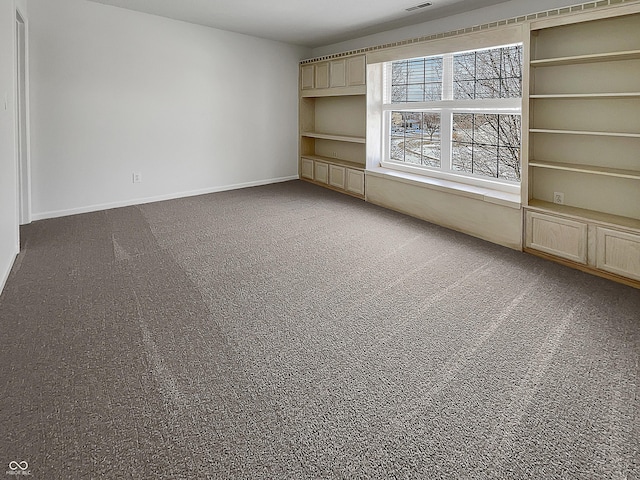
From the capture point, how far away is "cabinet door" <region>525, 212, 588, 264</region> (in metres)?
3.52

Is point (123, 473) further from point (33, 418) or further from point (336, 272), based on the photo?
point (336, 272)

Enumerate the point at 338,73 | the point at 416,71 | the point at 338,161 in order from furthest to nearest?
the point at 338,161
the point at 338,73
the point at 416,71

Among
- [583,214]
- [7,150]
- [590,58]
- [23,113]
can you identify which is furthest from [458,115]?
[23,113]

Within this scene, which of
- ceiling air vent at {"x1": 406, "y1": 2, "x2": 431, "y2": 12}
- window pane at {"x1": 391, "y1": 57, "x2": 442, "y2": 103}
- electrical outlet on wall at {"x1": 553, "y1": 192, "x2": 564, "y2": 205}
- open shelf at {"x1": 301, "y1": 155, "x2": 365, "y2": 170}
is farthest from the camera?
open shelf at {"x1": 301, "y1": 155, "x2": 365, "y2": 170}

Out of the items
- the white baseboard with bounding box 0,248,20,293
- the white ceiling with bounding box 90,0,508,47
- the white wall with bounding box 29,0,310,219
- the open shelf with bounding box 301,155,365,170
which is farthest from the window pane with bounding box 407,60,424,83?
the white baseboard with bounding box 0,248,20,293

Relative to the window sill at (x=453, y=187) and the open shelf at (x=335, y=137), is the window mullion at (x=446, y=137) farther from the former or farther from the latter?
the open shelf at (x=335, y=137)

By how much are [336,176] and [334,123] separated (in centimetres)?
105

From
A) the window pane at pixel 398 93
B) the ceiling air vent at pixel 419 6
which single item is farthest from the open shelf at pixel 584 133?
the window pane at pixel 398 93

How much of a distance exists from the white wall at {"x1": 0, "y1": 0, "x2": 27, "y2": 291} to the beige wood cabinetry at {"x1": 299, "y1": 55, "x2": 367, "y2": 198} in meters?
4.02

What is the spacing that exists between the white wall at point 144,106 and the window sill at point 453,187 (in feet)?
7.37

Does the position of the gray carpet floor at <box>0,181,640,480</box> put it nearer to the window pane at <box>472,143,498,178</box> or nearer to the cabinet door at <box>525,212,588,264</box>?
the cabinet door at <box>525,212,588,264</box>

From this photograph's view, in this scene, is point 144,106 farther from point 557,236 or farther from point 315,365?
point 557,236

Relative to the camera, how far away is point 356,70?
6.18m

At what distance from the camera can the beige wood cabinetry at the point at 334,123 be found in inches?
251
